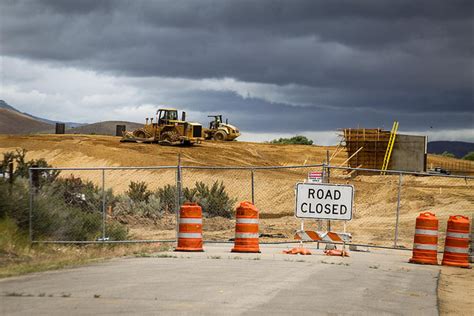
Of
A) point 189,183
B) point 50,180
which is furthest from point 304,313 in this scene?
point 189,183

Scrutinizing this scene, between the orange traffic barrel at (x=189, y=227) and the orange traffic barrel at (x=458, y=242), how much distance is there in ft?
19.4

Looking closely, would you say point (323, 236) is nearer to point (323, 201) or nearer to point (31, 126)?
point (323, 201)

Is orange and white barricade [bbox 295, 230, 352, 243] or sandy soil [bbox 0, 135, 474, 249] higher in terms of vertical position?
Result: sandy soil [bbox 0, 135, 474, 249]

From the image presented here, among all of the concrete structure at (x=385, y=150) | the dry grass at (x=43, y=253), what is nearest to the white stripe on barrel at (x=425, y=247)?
the dry grass at (x=43, y=253)

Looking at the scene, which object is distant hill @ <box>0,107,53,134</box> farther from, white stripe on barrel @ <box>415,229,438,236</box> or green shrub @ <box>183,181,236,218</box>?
white stripe on barrel @ <box>415,229,438,236</box>

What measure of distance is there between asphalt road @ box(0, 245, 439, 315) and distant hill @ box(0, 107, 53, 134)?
13269 cm

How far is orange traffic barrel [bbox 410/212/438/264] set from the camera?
20.6 meters

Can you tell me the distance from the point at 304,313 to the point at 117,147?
50706mm

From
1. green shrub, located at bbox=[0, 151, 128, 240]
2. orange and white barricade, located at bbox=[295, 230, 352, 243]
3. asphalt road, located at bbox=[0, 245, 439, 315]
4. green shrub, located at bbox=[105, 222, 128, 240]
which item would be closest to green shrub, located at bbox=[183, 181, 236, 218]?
green shrub, located at bbox=[0, 151, 128, 240]

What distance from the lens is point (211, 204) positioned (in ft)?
118

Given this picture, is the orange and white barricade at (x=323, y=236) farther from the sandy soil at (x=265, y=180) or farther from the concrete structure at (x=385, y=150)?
the concrete structure at (x=385, y=150)

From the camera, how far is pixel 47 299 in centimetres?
1226

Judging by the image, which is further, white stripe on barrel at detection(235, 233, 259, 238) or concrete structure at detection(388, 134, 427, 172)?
concrete structure at detection(388, 134, 427, 172)

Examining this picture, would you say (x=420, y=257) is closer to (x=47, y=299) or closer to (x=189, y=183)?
(x=47, y=299)
